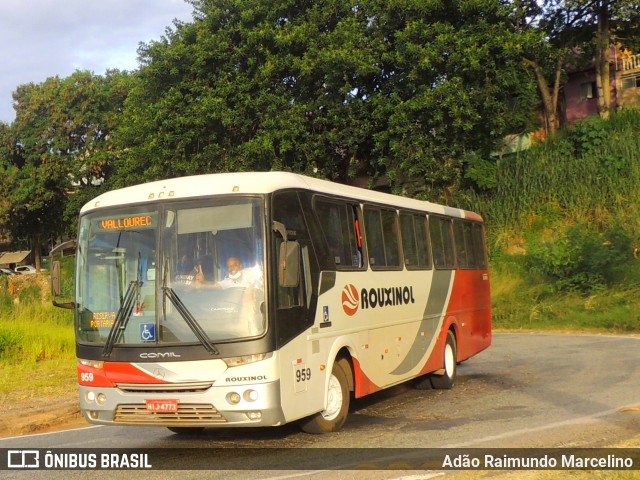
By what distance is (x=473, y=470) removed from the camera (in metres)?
7.48

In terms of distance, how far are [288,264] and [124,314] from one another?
1.81 meters

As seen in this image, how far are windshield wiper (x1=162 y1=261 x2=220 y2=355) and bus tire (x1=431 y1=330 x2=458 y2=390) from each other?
21.1 feet

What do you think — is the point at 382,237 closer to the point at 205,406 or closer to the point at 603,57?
the point at 205,406

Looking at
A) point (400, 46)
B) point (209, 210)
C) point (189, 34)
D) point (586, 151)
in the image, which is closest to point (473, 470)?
point (209, 210)

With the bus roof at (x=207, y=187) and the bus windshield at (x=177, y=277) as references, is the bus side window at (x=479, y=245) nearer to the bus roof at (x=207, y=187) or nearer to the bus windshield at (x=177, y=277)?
the bus roof at (x=207, y=187)

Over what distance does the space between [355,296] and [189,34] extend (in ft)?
79.1

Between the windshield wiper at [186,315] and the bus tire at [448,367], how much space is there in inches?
253

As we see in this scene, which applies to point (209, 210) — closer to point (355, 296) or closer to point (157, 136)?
point (355, 296)

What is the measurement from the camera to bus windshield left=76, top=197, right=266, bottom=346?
8359 millimetres

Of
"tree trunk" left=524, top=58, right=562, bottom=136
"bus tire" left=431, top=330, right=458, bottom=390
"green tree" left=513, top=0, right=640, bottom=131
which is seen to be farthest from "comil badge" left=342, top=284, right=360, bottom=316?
"tree trunk" left=524, top=58, right=562, bottom=136

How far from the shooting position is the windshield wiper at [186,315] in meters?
8.27

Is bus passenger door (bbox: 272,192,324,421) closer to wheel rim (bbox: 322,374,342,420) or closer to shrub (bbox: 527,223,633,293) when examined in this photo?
wheel rim (bbox: 322,374,342,420)

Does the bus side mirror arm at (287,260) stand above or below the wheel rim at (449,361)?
above

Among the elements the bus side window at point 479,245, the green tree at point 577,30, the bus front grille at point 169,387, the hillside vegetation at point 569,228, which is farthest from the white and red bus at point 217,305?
the green tree at point 577,30
